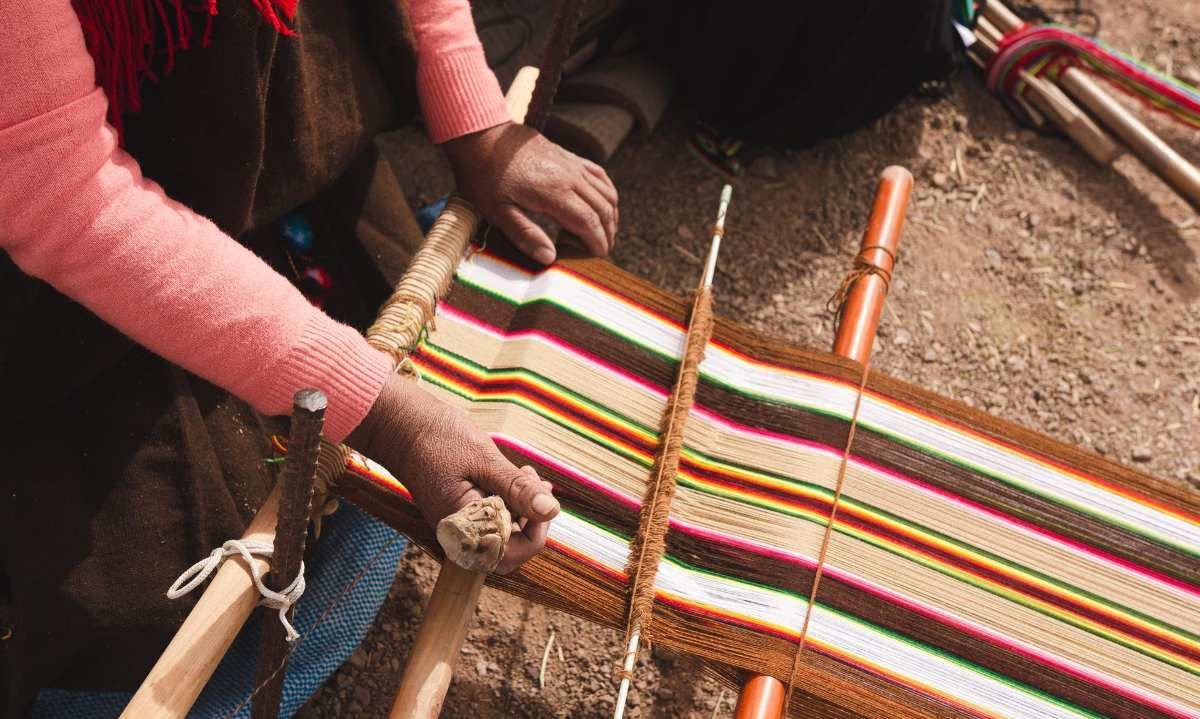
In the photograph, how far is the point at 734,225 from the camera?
2527 mm

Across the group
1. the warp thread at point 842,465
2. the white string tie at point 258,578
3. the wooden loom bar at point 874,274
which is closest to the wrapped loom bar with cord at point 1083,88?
the wooden loom bar at point 874,274

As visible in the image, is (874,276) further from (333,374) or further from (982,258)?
(982,258)

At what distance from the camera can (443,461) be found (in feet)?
3.82

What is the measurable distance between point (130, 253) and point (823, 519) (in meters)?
0.91

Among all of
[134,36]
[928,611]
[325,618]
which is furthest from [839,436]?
[134,36]

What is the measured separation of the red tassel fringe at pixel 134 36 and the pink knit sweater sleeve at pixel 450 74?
14.3 inches

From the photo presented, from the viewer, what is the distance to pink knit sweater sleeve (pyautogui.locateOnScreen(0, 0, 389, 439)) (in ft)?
3.05

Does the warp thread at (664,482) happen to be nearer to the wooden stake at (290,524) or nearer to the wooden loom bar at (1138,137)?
the wooden stake at (290,524)

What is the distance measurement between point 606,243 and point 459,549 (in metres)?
0.63

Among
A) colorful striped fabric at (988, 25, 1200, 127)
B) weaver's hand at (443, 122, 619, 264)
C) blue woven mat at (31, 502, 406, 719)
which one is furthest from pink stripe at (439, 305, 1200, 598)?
colorful striped fabric at (988, 25, 1200, 127)

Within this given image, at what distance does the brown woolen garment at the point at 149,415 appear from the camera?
3.91 feet

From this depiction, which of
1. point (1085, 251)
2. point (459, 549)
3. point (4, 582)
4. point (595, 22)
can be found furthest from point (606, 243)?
point (1085, 251)

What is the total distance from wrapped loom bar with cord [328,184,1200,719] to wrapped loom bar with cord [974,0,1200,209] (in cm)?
162

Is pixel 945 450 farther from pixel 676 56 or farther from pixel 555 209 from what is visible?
pixel 676 56
